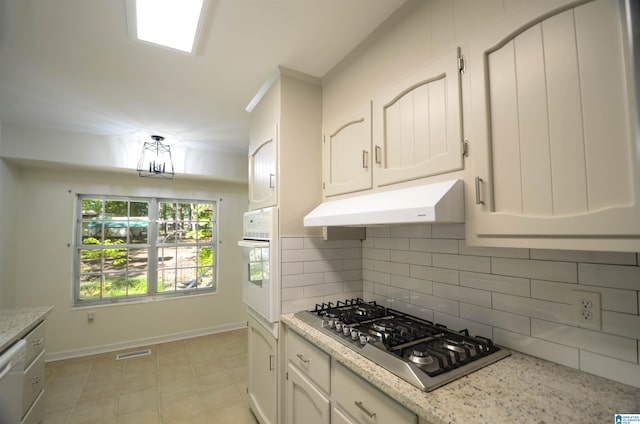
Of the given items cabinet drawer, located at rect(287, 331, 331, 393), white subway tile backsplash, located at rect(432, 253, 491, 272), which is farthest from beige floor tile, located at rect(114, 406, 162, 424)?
white subway tile backsplash, located at rect(432, 253, 491, 272)

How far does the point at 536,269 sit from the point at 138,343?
4.12 meters

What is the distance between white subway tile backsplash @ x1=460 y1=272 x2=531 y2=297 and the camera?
3.86 ft

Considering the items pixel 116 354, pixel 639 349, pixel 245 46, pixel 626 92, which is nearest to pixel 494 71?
pixel 626 92

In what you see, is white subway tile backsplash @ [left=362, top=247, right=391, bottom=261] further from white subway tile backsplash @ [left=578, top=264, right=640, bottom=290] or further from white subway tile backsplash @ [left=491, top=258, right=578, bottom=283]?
white subway tile backsplash @ [left=578, top=264, right=640, bottom=290]

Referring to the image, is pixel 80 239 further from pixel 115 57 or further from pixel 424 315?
pixel 424 315

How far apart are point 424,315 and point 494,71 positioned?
121 centimetres

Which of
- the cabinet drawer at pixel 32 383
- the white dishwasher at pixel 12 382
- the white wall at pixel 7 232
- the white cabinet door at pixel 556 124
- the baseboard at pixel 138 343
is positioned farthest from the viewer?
the baseboard at pixel 138 343

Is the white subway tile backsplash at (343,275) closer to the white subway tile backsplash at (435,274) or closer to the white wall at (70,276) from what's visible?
the white subway tile backsplash at (435,274)

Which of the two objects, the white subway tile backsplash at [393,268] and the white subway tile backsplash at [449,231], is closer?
the white subway tile backsplash at [449,231]

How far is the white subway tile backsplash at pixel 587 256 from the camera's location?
3.07 feet

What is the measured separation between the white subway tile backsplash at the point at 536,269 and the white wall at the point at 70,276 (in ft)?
12.0

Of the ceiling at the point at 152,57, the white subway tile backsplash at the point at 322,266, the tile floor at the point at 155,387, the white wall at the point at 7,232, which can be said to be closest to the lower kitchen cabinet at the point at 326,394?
the white subway tile backsplash at the point at 322,266

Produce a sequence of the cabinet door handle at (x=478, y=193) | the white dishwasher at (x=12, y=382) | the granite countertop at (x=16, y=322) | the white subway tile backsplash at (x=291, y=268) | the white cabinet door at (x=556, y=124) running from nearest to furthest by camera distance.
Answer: the white cabinet door at (x=556, y=124) < the cabinet door handle at (x=478, y=193) < the white dishwasher at (x=12, y=382) < the granite countertop at (x=16, y=322) < the white subway tile backsplash at (x=291, y=268)

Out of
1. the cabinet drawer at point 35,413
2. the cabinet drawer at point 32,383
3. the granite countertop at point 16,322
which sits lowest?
the cabinet drawer at point 35,413
